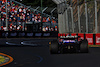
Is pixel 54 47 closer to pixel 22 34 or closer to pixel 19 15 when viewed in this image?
pixel 22 34

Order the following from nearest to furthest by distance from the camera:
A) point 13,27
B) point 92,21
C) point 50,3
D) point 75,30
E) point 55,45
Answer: point 55,45
point 92,21
point 75,30
point 13,27
point 50,3

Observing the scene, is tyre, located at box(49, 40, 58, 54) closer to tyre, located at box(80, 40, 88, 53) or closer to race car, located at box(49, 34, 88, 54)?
race car, located at box(49, 34, 88, 54)

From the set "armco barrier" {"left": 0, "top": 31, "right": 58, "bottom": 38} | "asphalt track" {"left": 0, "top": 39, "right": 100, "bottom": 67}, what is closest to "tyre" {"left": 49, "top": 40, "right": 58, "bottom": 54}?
"asphalt track" {"left": 0, "top": 39, "right": 100, "bottom": 67}

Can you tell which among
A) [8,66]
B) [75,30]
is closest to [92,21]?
[75,30]

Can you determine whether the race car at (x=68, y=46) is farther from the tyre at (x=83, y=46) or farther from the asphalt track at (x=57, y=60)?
the asphalt track at (x=57, y=60)

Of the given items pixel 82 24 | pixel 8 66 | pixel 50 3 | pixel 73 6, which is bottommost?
pixel 8 66

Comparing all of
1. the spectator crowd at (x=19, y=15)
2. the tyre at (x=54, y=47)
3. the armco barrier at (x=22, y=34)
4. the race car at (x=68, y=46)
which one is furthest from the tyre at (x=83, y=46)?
the spectator crowd at (x=19, y=15)

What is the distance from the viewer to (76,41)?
52.2 ft

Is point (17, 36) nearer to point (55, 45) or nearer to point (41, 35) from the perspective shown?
point (41, 35)

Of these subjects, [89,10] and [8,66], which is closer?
[8,66]

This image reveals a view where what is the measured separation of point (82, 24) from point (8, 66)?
15533 millimetres

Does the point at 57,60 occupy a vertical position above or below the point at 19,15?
below

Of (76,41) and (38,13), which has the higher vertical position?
(38,13)

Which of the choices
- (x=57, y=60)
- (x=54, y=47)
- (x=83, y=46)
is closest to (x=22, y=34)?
(x=54, y=47)
